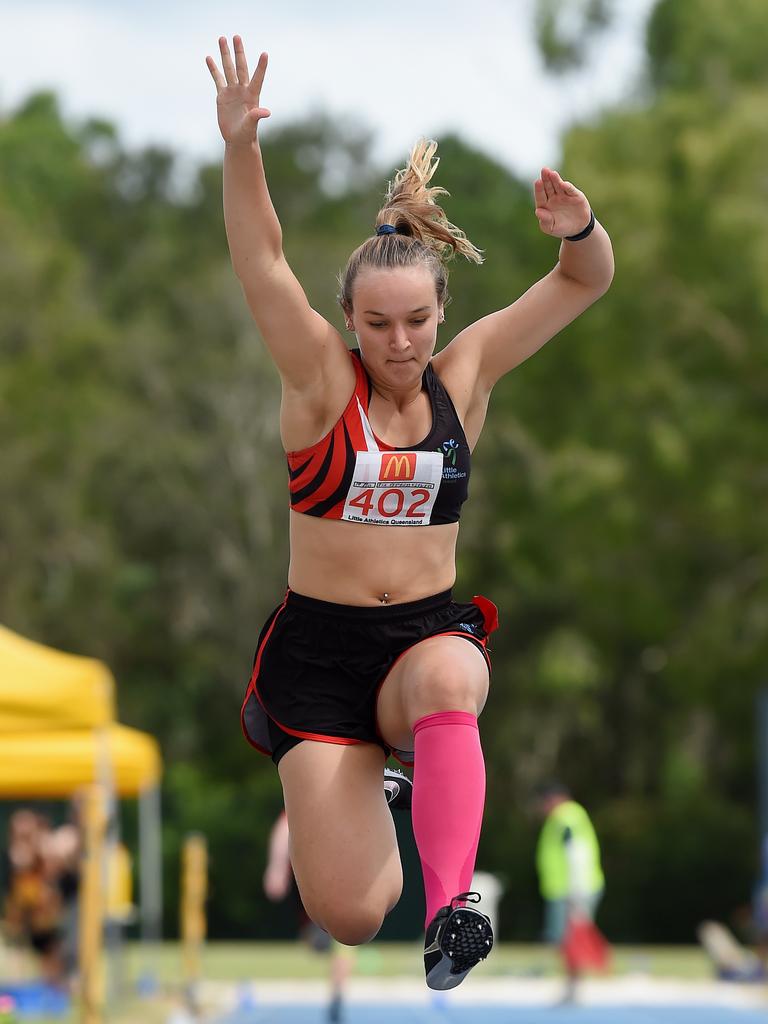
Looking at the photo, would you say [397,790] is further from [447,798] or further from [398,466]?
[398,466]

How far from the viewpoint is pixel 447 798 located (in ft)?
15.7

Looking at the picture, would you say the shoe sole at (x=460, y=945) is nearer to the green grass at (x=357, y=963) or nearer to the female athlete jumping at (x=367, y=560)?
the female athlete jumping at (x=367, y=560)

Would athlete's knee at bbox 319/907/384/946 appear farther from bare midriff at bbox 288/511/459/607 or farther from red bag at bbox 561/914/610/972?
red bag at bbox 561/914/610/972

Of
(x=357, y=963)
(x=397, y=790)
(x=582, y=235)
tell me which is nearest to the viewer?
(x=582, y=235)

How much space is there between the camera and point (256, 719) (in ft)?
17.7

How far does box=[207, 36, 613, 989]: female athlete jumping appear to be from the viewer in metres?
4.86

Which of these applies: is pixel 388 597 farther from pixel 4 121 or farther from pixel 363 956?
pixel 4 121

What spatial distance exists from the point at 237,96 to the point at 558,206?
952 mm

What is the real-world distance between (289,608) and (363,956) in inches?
829

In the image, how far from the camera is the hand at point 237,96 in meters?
4.87

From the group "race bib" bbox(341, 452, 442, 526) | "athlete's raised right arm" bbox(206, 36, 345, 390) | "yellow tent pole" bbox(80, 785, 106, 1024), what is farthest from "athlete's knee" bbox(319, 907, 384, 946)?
"yellow tent pole" bbox(80, 785, 106, 1024)

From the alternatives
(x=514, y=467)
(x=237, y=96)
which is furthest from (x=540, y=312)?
(x=514, y=467)

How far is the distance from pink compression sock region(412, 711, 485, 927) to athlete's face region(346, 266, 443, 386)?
91cm

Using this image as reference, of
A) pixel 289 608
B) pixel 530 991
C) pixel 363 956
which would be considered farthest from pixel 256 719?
pixel 363 956
